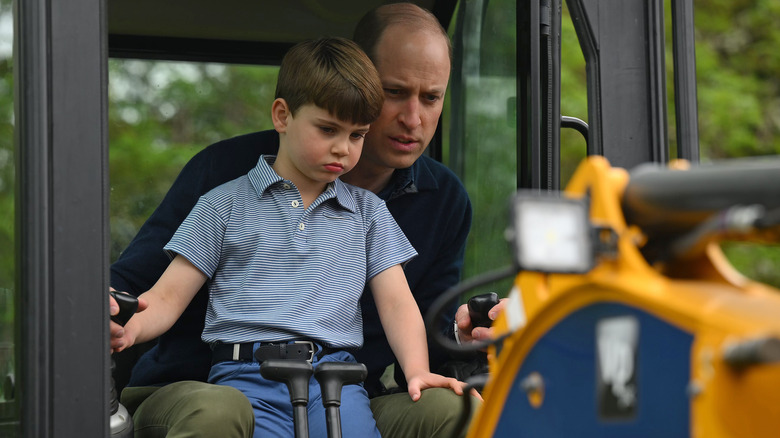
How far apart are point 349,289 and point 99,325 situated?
809mm

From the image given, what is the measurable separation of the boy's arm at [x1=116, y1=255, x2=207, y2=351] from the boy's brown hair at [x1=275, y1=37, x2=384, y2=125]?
44 centimetres

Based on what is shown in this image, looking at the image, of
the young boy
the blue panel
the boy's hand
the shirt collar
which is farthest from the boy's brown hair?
the blue panel

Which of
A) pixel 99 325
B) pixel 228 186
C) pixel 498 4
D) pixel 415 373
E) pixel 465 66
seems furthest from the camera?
pixel 465 66

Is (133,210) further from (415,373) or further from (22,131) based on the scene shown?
(22,131)

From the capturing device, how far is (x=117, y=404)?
2.11 meters

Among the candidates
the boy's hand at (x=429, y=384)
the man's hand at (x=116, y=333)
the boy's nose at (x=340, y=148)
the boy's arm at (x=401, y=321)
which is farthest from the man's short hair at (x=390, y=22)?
the man's hand at (x=116, y=333)

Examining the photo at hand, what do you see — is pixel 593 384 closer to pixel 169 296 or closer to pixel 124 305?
pixel 124 305

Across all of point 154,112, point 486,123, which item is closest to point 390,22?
point 486,123

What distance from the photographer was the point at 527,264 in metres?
1.05

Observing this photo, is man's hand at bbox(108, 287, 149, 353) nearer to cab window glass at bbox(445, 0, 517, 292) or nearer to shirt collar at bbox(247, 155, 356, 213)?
shirt collar at bbox(247, 155, 356, 213)

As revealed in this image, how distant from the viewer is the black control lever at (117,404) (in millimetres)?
1996

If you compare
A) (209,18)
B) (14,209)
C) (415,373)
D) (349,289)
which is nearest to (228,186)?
(349,289)

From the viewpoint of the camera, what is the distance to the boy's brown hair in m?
2.36

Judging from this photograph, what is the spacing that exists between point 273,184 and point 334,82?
0.28 metres
